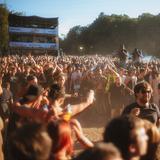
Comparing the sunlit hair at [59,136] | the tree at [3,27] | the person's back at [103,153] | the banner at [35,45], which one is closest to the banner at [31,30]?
the banner at [35,45]

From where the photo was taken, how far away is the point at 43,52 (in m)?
52.1

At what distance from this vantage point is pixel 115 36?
109m

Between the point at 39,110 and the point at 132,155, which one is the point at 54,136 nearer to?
the point at 132,155

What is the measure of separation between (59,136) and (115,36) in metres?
107

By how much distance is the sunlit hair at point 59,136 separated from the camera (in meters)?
3.36

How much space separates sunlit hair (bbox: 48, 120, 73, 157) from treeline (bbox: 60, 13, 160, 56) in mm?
91059

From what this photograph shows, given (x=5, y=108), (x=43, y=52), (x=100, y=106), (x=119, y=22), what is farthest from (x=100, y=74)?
(x=119, y=22)

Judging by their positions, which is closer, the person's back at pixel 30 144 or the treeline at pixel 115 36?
the person's back at pixel 30 144

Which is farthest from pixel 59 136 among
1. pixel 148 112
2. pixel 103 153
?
pixel 148 112

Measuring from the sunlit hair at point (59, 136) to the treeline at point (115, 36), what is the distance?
299 ft

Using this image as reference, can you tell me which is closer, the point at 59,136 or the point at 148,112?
the point at 59,136

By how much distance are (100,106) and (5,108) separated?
277 inches

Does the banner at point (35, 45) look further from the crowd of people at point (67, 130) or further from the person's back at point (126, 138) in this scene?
the person's back at point (126, 138)

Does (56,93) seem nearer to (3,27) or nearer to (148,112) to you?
(148,112)
